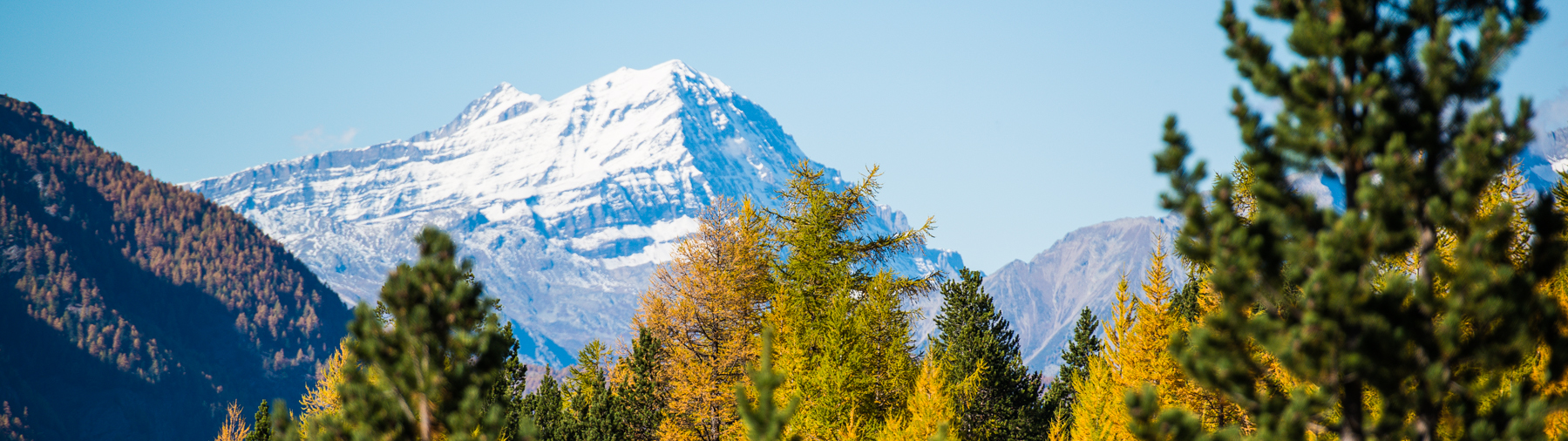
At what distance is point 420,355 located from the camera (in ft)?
26.6

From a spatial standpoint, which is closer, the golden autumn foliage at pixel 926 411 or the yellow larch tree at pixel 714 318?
the golden autumn foliage at pixel 926 411

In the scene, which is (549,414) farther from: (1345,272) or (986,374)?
(1345,272)

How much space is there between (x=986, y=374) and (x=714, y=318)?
40.9 feet

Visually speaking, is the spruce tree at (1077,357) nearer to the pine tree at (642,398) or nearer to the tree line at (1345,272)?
the pine tree at (642,398)

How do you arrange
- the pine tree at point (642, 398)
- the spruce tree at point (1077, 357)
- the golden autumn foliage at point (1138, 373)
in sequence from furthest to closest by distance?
the spruce tree at point (1077, 357) → the pine tree at point (642, 398) → the golden autumn foliage at point (1138, 373)

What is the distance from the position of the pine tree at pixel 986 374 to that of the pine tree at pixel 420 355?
17050 mm

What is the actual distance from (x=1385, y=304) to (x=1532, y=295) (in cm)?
92

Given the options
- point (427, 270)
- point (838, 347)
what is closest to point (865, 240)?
point (838, 347)

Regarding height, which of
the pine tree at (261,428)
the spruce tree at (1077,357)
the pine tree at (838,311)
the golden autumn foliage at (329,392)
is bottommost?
the pine tree at (261,428)

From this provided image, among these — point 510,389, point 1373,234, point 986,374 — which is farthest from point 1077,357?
point 1373,234

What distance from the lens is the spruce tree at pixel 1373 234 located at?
21.0 feet

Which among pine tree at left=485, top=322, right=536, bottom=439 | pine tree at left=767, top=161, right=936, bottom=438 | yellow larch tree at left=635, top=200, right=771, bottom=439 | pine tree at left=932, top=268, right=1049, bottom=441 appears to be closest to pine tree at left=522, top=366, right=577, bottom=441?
pine tree at left=485, top=322, right=536, bottom=439

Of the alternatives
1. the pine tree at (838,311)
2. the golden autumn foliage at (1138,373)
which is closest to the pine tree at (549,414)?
the pine tree at (838,311)

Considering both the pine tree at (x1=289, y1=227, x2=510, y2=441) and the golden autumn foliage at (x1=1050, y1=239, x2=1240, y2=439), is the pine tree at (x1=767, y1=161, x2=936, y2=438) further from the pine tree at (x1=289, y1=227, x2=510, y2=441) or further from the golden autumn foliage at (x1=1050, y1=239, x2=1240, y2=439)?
the pine tree at (x1=289, y1=227, x2=510, y2=441)
